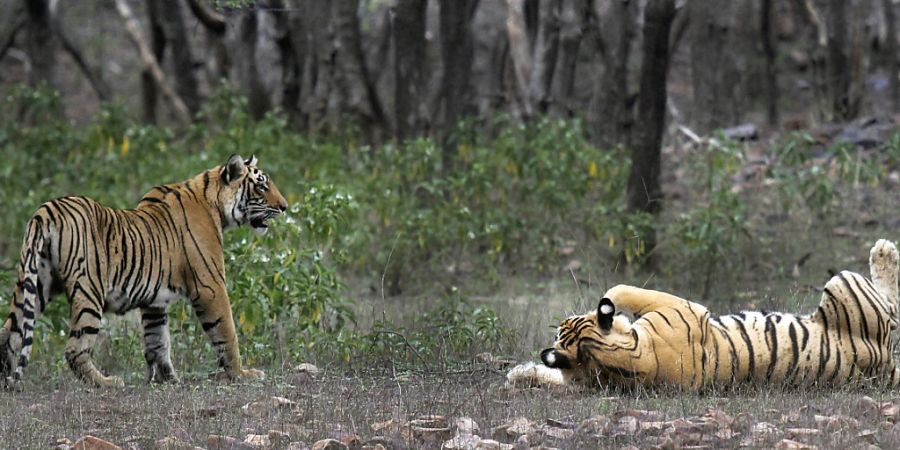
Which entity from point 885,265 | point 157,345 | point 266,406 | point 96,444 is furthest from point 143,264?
point 885,265

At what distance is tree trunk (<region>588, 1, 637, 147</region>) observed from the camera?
1759 cm

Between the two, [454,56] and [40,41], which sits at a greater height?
[40,41]

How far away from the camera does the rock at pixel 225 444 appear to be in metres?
5.58

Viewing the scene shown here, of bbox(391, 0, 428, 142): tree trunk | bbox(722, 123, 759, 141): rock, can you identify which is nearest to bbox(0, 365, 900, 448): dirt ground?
bbox(391, 0, 428, 142): tree trunk

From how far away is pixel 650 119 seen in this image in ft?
42.0

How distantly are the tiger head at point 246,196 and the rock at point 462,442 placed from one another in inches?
128

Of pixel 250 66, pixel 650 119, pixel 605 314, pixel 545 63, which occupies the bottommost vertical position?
pixel 605 314

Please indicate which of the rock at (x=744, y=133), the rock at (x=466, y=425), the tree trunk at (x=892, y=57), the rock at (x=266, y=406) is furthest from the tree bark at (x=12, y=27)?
the rock at (x=466, y=425)

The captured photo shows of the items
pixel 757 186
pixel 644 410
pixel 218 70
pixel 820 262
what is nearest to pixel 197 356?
pixel 644 410

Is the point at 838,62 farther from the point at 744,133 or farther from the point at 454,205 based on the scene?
the point at 454,205

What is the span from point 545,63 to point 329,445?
14.5m

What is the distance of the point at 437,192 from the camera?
13109 millimetres

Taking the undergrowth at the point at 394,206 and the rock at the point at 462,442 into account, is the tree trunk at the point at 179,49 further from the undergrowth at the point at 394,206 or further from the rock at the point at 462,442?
the rock at the point at 462,442

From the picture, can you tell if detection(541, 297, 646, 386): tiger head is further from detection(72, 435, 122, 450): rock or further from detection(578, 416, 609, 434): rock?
detection(72, 435, 122, 450): rock
